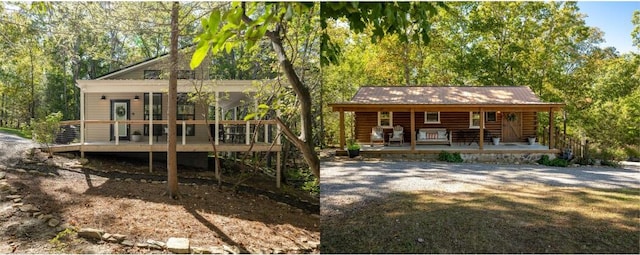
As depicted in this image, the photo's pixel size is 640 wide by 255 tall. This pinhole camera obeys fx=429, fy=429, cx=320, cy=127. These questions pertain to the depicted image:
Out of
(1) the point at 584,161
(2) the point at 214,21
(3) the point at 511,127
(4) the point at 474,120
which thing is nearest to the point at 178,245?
(2) the point at 214,21

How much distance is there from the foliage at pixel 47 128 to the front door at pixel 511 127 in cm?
364

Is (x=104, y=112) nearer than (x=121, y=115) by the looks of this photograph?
Yes

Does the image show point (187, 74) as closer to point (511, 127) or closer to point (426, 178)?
point (426, 178)

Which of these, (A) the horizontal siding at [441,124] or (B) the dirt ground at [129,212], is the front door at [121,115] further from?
(A) the horizontal siding at [441,124]

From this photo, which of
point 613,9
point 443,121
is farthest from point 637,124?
point 443,121

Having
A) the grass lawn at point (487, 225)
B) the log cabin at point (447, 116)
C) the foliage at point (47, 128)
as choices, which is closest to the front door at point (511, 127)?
the log cabin at point (447, 116)

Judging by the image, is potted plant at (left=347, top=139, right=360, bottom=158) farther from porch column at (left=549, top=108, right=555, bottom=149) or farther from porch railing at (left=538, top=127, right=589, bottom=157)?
porch railing at (left=538, top=127, right=589, bottom=157)

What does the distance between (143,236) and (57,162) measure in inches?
38.9

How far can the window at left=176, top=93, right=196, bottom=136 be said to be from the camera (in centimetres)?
407

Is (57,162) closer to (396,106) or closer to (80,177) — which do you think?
(80,177)

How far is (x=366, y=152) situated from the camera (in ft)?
11.3

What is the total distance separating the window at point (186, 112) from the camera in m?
4.07

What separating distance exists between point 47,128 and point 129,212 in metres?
0.77

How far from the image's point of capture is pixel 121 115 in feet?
12.1
